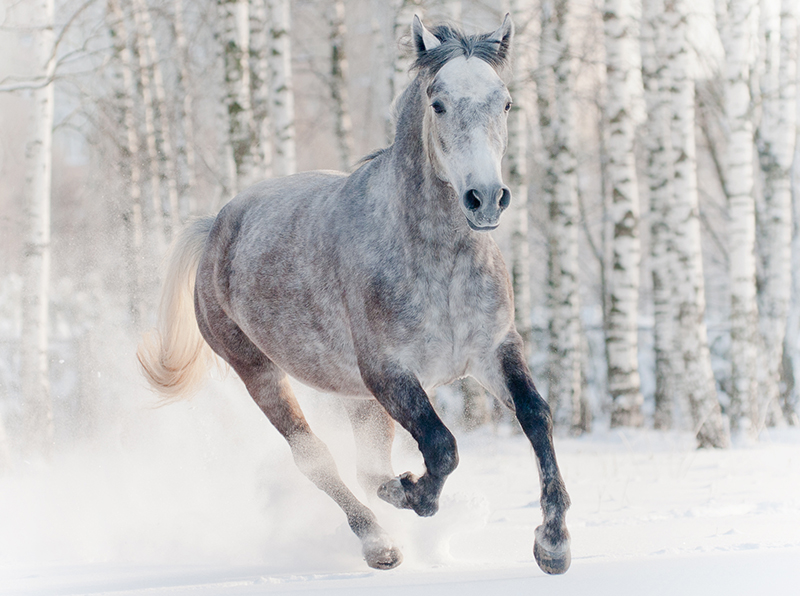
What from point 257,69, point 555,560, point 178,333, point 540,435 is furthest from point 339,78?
point 555,560

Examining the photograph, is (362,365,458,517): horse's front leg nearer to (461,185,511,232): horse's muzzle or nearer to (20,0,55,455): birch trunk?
(461,185,511,232): horse's muzzle

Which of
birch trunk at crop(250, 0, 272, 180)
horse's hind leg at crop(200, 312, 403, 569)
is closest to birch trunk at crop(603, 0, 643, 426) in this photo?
birch trunk at crop(250, 0, 272, 180)

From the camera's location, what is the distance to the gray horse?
288 cm

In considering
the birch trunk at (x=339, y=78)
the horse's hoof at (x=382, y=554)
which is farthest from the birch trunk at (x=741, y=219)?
the horse's hoof at (x=382, y=554)

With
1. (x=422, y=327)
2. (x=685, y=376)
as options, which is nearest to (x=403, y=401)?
(x=422, y=327)

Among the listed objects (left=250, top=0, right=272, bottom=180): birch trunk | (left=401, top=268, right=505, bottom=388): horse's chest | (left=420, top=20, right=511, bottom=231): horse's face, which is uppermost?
(left=250, top=0, right=272, bottom=180): birch trunk

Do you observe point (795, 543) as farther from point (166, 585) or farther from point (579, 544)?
point (166, 585)

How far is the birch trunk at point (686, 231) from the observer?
25.9 ft

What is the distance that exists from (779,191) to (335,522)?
285 inches

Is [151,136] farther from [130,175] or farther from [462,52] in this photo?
[462,52]

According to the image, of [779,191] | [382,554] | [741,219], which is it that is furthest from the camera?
[779,191]

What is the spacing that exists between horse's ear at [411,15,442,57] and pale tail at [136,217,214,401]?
247cm

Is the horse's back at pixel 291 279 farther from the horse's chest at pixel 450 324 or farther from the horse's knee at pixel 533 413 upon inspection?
the horse's knee at pixel 533 413

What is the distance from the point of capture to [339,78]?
11859 millimetres
